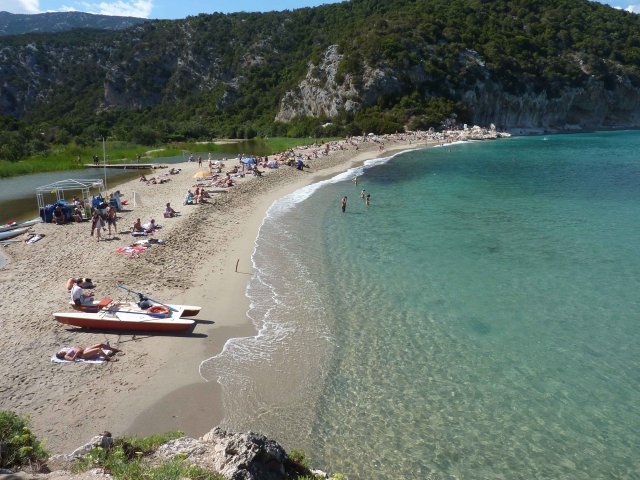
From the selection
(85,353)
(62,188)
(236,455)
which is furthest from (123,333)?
(62,188)

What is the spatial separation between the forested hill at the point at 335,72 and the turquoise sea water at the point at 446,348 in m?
62.5

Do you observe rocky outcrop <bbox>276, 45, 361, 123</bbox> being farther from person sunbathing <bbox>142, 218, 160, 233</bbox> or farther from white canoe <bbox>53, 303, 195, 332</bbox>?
white canoe <bbox>53, 303, 195, 332</bbox>

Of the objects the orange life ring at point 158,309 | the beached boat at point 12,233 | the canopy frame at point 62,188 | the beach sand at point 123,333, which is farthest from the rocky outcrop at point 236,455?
the canopy frame at point 62,188

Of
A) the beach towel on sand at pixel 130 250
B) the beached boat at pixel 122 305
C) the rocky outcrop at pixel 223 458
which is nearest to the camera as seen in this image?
the rocky outcrop at pixel 223 458

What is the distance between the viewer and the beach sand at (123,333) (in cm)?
925

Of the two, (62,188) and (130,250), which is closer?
(130,250)

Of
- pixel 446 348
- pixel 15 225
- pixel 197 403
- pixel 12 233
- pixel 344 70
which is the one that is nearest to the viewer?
pixel 197 403

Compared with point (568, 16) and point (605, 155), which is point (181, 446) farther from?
point (568, 16)

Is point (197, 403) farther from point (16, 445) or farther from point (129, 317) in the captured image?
point (129, 317)

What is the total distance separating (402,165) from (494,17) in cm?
9088

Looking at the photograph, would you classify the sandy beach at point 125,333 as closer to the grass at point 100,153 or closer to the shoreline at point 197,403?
the shoreline at point 197,403

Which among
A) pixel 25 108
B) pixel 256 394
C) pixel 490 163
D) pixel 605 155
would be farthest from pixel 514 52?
pixel 25 108

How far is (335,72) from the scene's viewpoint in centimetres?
9575

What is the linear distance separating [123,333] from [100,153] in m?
57.7
